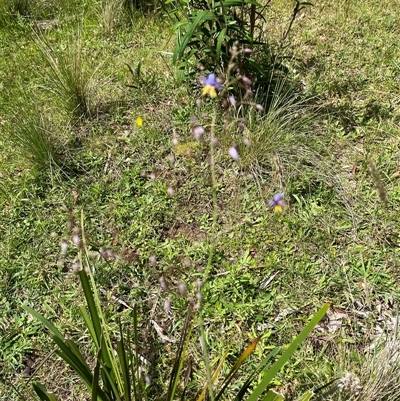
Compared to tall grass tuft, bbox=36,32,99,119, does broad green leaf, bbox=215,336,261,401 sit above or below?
below

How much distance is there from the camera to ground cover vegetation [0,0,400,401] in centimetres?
167

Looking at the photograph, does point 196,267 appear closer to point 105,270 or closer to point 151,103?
point 105,270

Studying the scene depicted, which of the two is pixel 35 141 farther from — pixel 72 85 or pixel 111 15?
pixel 111 15

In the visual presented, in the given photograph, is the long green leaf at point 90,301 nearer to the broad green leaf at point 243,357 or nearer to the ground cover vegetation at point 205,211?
the ground cover vegetation at point 205,211

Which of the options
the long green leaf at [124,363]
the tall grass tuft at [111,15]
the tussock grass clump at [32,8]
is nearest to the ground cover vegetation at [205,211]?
the long green leaf at [124,363]

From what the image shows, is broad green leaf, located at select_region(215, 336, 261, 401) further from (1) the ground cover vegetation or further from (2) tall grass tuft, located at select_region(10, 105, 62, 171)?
(2) tall grass tuft, located at select_region(10, 105, 62, 171)

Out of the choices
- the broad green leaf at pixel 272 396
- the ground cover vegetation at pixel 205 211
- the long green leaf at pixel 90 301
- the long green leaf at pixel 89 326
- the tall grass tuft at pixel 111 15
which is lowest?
the ground cover vegetation at pixel 205 211

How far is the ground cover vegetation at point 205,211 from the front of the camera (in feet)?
5.49

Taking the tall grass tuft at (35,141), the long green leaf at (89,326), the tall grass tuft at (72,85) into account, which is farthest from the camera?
the tall grass tuft at (72,85)

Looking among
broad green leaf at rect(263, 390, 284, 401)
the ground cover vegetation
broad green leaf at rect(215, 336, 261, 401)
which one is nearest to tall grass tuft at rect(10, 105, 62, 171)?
the ground cover vegetation

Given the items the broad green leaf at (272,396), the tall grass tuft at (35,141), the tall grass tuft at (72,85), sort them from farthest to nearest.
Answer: the tall grass tuft at (72,85) → the tall grass tuft at (35,141) → the broad green leaf at (272,396)

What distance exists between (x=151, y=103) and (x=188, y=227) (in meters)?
0.95

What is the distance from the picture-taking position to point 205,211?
2.24 metres

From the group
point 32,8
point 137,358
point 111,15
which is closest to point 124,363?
point 137,358
